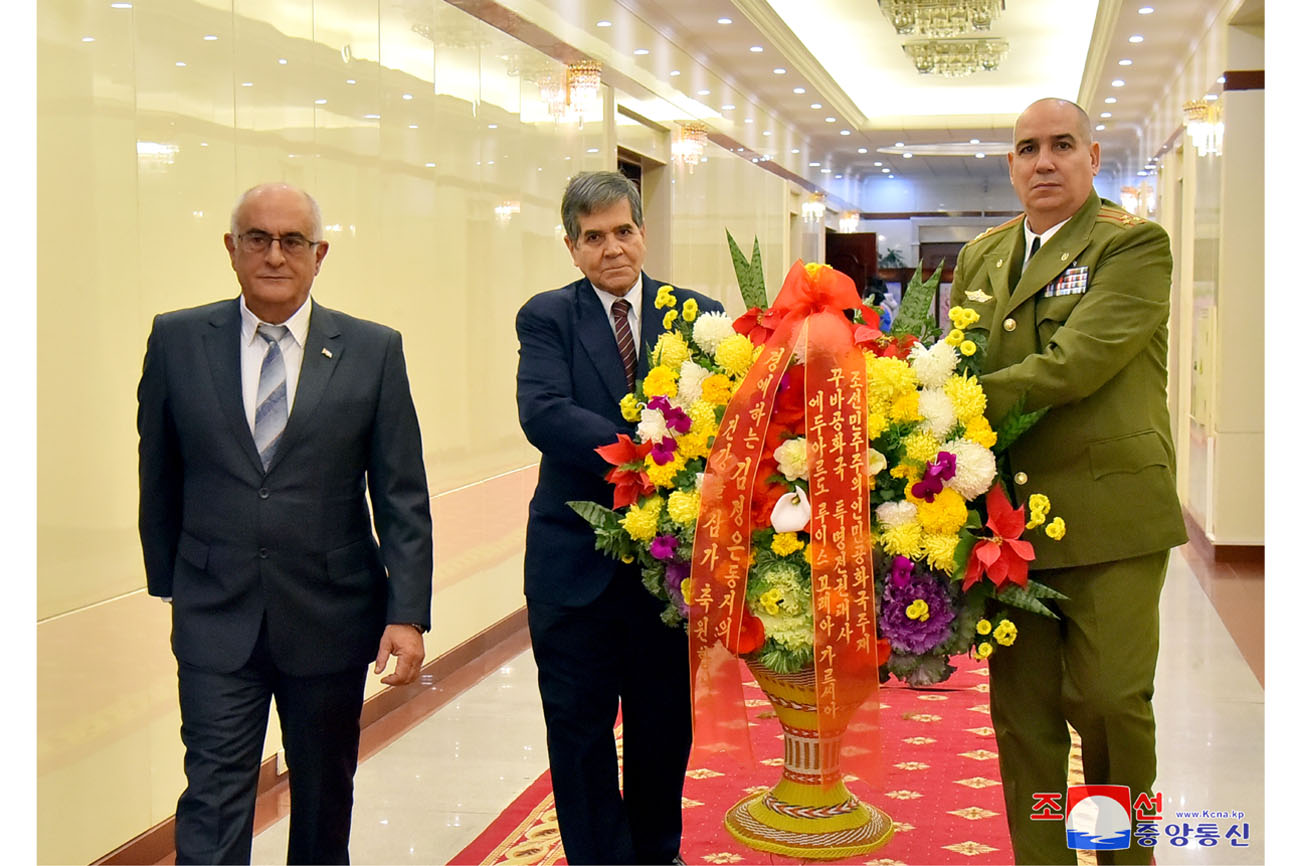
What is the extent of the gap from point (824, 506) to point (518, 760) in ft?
8.21

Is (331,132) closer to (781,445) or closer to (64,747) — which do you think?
(64,747)

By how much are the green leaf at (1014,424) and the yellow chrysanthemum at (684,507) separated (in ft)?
2.38

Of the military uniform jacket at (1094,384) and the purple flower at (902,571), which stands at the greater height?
the military uniform jacket at (1094,384)

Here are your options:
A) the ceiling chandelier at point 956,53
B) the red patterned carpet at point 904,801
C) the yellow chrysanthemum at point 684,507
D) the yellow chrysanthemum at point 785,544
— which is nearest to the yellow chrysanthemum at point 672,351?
the yellow chrysanthemum at point 684,507

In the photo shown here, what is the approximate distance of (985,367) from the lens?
10.9ft

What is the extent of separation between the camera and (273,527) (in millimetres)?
2938

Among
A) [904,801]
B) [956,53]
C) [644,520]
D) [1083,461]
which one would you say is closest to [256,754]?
[644,520]

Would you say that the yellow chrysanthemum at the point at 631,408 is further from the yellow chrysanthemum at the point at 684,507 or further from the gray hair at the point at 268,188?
the gray hair at the point at 268,188

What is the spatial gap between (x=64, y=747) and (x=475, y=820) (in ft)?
4.34

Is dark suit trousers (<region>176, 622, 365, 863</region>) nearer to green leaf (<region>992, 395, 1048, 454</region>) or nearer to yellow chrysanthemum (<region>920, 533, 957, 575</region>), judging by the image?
yellow chrysanthemum (<region>920, 533, 957, 575</region>)

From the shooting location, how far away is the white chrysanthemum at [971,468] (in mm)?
2965

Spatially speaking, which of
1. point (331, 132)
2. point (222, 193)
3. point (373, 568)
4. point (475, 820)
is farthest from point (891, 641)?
point (331, 132)

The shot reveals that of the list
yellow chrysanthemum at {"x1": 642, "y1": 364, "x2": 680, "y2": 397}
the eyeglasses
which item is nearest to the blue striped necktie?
the eyeglasses

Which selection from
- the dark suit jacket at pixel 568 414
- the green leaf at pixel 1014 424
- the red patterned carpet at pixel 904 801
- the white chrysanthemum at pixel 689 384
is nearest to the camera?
the green leaf at pixel 1014 424
